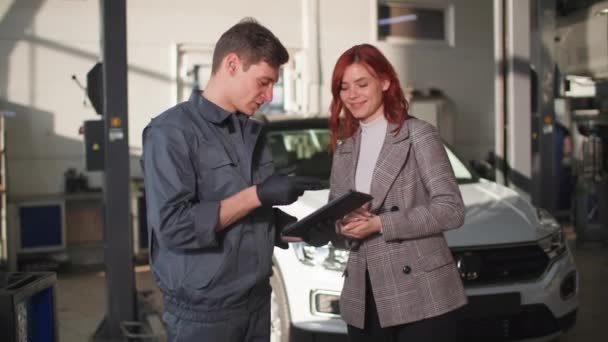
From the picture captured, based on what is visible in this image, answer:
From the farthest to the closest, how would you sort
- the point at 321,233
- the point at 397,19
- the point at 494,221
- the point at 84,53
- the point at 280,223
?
the point at 397,19, the point at 84,53, the point at 494,221, the point at 321,233, the point at 280,223

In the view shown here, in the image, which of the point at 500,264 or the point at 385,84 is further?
the point at 500,264

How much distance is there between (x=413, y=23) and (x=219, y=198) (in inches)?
319

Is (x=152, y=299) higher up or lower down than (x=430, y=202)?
lower down

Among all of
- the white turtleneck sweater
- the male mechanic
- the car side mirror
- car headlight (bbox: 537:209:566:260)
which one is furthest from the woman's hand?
the car side mirror

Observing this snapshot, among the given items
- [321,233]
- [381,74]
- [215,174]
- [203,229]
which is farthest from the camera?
[381,74]

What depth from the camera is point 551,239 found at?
3.98m

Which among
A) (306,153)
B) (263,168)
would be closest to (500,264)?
(306,153)

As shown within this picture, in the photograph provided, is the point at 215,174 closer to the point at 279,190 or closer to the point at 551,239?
the point at 279,190

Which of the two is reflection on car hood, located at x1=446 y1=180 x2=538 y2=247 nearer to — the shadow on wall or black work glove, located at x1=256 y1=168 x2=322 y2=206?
black work glove, located at x1=256 y1=168 x2=322 y2=206

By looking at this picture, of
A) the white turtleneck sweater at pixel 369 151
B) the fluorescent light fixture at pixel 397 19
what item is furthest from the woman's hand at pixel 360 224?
the fluorescent light fixture at pixel 397 19

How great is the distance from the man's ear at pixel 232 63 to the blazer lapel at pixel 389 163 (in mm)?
656

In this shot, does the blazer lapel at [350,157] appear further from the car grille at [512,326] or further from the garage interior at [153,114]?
the garage interior at [153,114]

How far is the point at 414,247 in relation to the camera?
2.29 metres

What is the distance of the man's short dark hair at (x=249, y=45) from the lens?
198 centimetres
